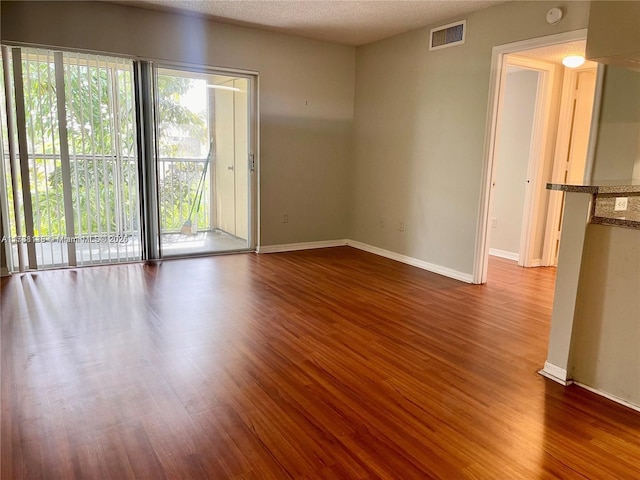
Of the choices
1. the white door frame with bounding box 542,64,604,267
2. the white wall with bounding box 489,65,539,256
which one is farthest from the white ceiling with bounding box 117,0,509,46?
the white door frame with bounding box 542,64,604,267

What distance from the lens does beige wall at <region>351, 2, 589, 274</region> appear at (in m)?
4.09

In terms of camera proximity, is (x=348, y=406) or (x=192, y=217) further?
(x=192, y=217)

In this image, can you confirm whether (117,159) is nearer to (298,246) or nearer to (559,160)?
(298,246)

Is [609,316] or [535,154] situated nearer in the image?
[609,316]

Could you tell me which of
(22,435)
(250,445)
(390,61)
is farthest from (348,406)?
(390,61)

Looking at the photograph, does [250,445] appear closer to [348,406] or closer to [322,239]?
[348,406]

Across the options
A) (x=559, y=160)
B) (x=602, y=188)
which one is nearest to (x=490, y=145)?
(x=559, y=160)

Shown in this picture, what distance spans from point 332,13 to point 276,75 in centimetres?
116

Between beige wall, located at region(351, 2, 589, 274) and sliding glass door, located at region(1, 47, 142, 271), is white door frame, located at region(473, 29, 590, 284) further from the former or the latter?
sliding glass door, located at region(1, 47, 142, 271)

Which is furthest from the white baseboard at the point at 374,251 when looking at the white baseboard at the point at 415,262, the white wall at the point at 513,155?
the white wall at the point at 513,155

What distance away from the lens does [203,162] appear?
204 inches

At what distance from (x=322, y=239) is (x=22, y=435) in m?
4.45

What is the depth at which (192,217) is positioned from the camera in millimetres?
5207

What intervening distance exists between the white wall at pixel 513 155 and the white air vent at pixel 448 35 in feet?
3.32
